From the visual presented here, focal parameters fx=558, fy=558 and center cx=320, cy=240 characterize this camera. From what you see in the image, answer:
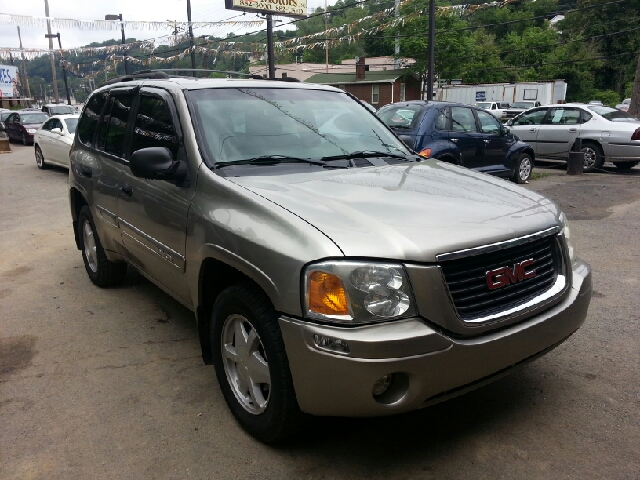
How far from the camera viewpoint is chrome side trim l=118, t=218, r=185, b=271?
3.35 metres

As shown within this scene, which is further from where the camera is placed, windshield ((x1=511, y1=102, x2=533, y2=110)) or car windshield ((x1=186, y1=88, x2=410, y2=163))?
windshield ((x1=511, y1=102, x2=533, y2=110))

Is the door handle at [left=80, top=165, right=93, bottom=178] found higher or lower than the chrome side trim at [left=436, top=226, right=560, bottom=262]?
higher

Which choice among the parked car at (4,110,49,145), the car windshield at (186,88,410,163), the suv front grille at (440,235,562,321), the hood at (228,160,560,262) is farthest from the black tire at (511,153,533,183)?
the parked car at (4,110,49,145)

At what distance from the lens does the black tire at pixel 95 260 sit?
5.05 m

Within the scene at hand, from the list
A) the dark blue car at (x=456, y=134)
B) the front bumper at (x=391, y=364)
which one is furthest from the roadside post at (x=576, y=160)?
the front bumper at (x=391, y=364)

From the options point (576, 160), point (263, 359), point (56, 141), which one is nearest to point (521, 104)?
point (576, 160)

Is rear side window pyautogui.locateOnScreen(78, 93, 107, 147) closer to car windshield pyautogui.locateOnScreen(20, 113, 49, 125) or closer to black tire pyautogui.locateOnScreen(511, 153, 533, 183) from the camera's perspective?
black tire pyautogui.locateOnScreen(511, 153, 533, 183)

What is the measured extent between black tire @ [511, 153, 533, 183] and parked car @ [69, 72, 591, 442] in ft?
26.3

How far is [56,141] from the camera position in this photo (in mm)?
13914

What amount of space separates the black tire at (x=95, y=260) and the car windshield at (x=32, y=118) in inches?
840

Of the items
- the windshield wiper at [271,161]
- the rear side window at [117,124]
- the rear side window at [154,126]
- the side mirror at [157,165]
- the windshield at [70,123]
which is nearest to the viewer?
the side mirror at [157,165]

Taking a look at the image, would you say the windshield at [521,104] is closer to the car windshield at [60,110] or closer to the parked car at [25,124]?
the car windshield at [60,110]

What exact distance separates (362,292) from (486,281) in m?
0.60

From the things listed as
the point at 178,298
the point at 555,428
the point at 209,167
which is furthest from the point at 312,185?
the point at 555,428
